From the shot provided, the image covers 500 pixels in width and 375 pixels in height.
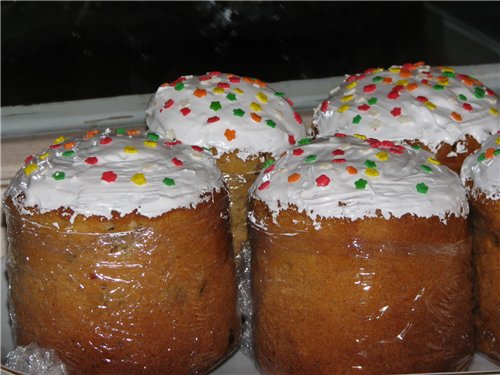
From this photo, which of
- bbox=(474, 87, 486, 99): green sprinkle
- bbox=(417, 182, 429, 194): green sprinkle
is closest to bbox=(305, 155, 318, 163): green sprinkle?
bbox=(417, 182, 429, 194): green sprinkle

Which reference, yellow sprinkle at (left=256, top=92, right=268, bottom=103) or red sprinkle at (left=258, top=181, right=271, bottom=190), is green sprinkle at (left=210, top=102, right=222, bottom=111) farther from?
red sprinkle at (left=258, top=181, right=271, bottom=190)

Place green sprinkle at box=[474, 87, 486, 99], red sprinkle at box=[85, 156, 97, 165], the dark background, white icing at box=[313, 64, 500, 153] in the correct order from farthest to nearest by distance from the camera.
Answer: the dark background → green sprinkle at box=[474, 87, 486, 99] → white icing at box=[313, 64, 500, 153] → red sprinkle at box=[85, 156, 97, 165]

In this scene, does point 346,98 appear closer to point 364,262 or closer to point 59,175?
point 364,262

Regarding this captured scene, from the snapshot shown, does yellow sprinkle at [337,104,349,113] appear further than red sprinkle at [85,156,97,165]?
Yes

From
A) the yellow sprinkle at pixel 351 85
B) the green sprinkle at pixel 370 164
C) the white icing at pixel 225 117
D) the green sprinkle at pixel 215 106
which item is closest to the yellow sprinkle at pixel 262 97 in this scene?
the white icing at pixel 225 117

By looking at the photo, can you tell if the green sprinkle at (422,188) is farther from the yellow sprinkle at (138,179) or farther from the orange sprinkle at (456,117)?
the yellow sprinkle at (138,179)

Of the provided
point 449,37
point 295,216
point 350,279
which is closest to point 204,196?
point 295,216
